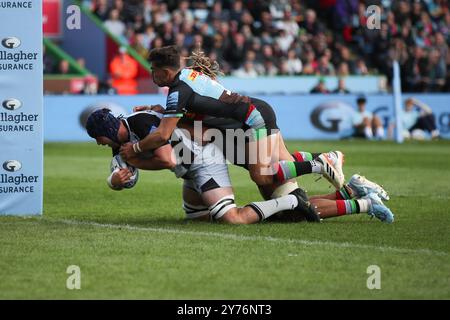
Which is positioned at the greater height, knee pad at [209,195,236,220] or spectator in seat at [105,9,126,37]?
spectator in seat at [105,9,126,37]

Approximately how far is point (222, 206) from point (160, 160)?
2.61 feet

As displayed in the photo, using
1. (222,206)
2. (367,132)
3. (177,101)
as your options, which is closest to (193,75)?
(177,101)

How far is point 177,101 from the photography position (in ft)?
32.8

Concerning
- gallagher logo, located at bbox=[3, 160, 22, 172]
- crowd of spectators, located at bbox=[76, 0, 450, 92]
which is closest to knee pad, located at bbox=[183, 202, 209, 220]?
gallagher logo, located at bbox=[3, 160, 22, 172]

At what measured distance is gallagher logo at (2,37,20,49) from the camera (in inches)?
436

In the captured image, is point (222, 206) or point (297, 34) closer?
point (222, 206)

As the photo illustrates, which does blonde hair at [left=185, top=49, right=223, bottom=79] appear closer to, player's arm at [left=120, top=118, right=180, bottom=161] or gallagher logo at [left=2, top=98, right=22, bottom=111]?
player's arm at [left=120, top=118, right=180, bottom=161]

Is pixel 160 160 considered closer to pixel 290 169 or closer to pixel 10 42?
pixel 290 169

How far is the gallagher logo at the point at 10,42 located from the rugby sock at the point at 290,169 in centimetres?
315

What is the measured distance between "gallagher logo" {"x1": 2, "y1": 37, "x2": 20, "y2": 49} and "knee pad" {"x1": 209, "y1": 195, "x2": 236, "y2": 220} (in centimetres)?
282

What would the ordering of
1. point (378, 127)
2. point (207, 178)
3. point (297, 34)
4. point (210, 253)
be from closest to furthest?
point (210, 253), point (207, 178), point (378, 127), point (297, 34)

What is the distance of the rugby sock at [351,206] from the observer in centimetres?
1054
